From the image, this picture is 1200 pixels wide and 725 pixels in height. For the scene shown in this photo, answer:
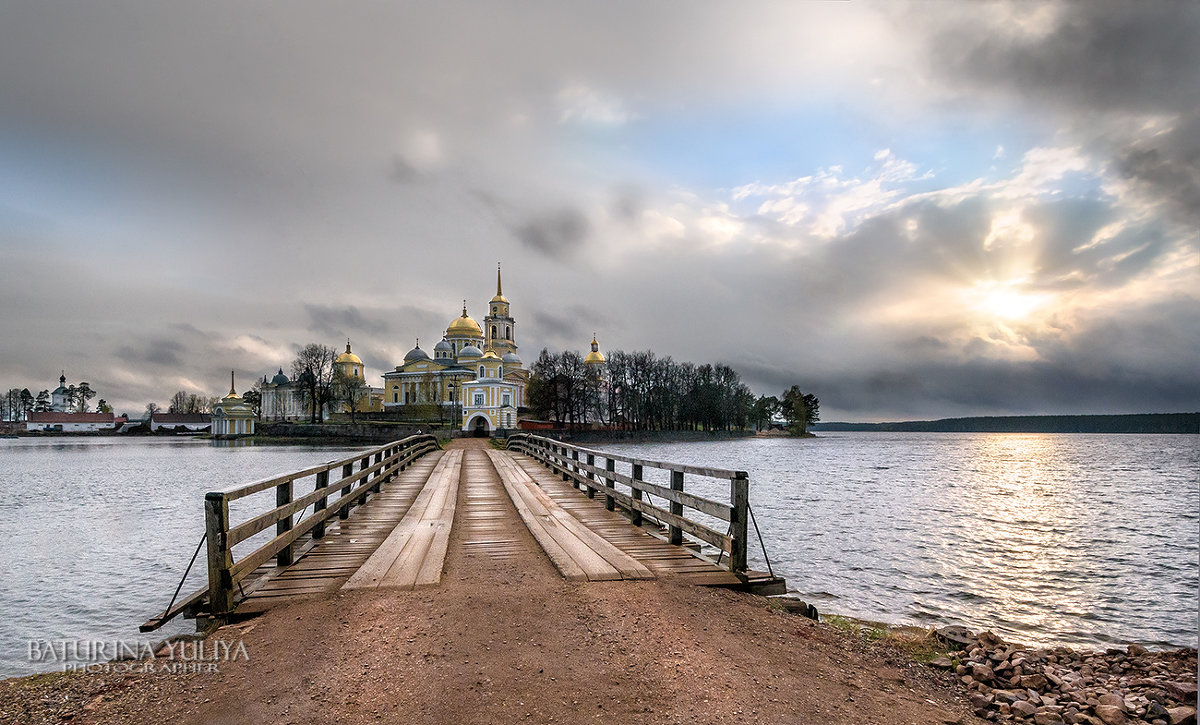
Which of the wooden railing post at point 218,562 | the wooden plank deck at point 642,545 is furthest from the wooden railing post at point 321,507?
the wooden plank deck at point 642,545

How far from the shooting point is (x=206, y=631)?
551cm

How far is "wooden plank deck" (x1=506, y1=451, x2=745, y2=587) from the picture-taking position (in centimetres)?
682

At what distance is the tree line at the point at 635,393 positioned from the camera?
82.7m

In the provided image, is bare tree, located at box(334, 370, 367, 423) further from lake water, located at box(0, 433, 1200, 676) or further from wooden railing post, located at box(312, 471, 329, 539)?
wooden railing post, located at box(312, 471, 329, 539)

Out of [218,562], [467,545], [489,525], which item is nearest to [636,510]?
[489,525]

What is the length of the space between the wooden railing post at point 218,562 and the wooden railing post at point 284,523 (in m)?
1.38

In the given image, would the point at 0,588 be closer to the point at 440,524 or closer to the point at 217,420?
the point at 440,524

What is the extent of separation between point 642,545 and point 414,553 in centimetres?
290

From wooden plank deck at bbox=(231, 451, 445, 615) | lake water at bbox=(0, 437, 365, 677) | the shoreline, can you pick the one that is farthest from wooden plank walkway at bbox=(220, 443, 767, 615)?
lake water at bbox=(0, 437, 365, 677)

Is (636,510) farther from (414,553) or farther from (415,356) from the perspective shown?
(415,356)

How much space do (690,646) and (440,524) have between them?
5.60m

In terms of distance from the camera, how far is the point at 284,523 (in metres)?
7.62

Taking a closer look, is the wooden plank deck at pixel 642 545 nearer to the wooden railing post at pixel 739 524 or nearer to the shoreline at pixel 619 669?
the wooden railing post at pixel 739 524

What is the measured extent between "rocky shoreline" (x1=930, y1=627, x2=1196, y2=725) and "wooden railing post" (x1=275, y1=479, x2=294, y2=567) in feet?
22.3
